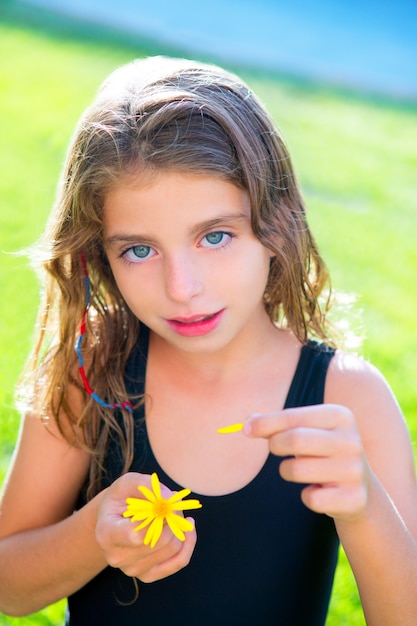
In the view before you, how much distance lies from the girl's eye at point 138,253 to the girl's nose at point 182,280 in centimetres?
8

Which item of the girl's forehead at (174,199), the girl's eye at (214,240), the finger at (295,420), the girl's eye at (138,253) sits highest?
the girl's forehead at (174,199)

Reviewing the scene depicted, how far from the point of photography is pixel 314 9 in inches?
417

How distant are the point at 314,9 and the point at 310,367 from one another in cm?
916

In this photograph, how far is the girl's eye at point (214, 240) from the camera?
1996 millimetres

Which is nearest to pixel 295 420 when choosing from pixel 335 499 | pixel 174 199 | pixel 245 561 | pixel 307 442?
pixel 307 442

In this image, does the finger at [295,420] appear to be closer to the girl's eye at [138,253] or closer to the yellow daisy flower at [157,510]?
the yellow daisy flower at [157,510]

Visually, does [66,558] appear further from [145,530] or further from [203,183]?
[203,183]

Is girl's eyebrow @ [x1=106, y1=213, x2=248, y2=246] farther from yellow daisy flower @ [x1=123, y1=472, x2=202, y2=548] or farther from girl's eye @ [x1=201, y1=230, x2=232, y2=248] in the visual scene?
yellow daisy flower @ [x1=123, y1=472, x2=202, y2=548]

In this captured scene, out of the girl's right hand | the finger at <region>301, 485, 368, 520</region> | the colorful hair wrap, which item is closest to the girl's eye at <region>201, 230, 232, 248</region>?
the colorful hair wrap

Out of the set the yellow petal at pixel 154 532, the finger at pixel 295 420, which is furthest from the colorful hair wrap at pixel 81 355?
the finger at pixel 295 420

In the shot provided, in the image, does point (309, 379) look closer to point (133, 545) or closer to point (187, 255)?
point (187, 255)

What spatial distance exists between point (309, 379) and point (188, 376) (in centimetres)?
30

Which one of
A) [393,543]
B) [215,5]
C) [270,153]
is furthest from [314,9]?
[393,543]

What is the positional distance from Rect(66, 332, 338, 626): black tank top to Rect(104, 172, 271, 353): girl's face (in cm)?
31
